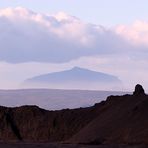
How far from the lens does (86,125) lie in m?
65.7

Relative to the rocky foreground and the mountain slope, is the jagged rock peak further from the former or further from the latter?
the mountain slope

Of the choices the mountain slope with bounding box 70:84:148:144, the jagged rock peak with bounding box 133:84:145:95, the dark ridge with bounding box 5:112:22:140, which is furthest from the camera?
the dark ridge with bounding box 5:112:22:140

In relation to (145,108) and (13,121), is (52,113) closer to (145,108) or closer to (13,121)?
(13,121)

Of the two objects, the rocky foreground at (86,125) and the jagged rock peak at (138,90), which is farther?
the jagged rock peak at (138,90)

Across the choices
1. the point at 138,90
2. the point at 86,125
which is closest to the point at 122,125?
the point at 86,125

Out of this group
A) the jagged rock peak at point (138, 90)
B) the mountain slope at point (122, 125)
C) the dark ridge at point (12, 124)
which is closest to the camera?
the mountain slope at point (122, 125)

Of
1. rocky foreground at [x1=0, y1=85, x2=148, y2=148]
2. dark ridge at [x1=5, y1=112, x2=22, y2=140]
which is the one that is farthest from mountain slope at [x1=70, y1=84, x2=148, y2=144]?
dark ridge at [x1=5, y1=112, x2=22, y2=140]

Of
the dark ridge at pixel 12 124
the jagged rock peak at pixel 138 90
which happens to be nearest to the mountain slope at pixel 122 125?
the jagged rock peak at pixel 138 90

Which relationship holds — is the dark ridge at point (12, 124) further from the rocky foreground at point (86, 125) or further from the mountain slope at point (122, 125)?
the mountain slope at point (122, 125)

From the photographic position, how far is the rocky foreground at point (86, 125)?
2114 inches

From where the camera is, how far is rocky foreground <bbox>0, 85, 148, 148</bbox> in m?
53.7

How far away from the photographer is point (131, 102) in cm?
6222

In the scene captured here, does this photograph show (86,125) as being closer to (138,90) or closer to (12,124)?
(138,90)

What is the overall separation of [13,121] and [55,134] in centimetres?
751
